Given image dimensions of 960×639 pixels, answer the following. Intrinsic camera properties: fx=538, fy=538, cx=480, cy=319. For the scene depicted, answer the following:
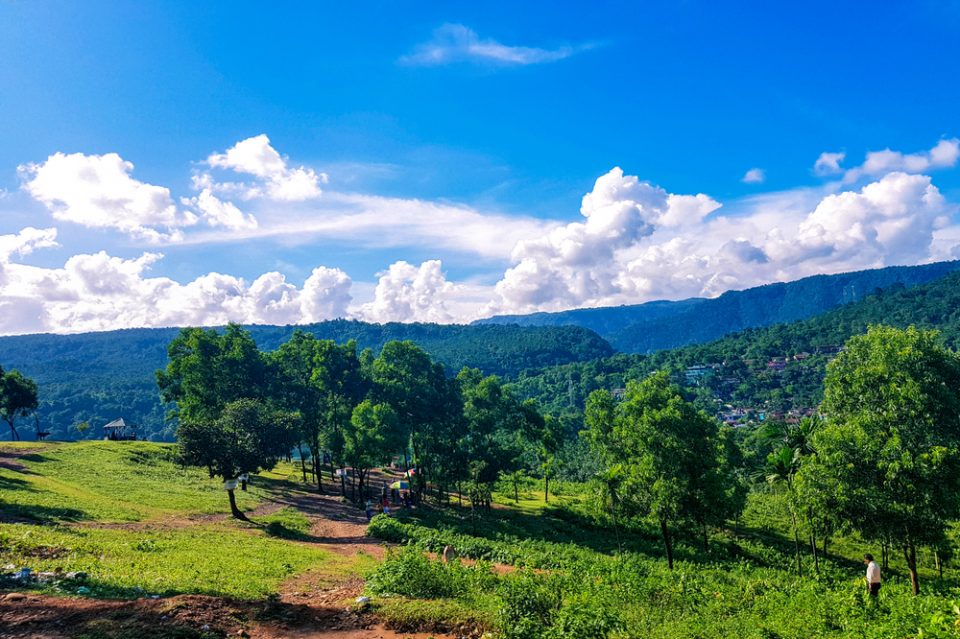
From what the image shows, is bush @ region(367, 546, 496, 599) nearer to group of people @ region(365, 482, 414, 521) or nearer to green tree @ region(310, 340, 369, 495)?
group of people @ region(365, 482, 414, 521)

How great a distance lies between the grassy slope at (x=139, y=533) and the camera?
17769mm

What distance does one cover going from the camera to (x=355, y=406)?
51031 millimetres

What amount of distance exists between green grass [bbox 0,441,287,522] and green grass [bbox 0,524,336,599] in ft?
17.7

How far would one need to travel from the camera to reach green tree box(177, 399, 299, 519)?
34.6m

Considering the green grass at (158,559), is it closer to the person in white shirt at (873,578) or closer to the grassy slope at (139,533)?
the grassy slope at (139,533)

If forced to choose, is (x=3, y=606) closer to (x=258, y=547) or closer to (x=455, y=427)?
(x=258, y=547)

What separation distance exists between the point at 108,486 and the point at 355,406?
64.7 feet

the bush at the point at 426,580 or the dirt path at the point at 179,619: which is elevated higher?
the dirt path at the point at 179,619

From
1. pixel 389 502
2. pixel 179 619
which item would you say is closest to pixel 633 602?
pixel 179 619

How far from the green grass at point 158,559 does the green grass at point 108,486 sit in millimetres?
5407

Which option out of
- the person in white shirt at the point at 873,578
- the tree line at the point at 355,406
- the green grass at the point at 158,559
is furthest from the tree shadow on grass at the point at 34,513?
the person in white shirt at the point at 873,578

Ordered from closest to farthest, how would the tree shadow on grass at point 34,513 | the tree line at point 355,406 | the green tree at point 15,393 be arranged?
the tree shadow on grass at point 34,513 → the tree line at point 355,406 → the green tree at point 15,393

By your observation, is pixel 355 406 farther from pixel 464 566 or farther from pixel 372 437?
pixel 464 566

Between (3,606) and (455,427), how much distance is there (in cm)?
3691
